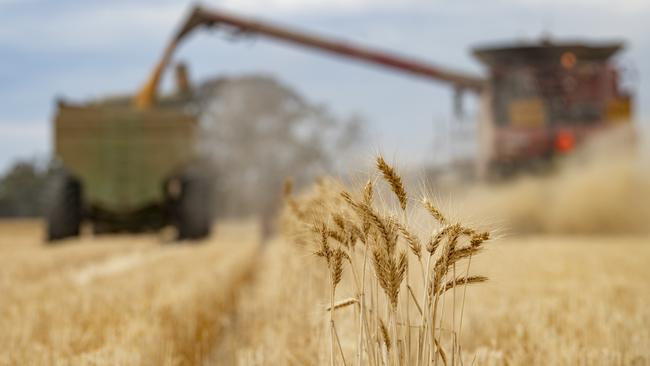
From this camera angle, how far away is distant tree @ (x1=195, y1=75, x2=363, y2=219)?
75.3 feet

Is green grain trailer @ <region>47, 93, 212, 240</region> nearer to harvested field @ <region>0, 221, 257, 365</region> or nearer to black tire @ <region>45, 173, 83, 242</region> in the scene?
black tire @ <region>45, 173, 83, 242</region>

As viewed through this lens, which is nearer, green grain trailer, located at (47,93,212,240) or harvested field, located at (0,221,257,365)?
harvested field, located at (0,221,257,365)

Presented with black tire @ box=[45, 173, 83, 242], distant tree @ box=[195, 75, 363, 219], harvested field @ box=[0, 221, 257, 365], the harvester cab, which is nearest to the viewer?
harvested field @ box=[0, 221, 257, 365]

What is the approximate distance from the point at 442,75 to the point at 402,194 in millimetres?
13797

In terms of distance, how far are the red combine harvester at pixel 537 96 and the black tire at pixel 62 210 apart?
2810mm

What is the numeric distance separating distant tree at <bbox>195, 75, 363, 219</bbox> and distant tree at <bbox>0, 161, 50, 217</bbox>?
7115 mm

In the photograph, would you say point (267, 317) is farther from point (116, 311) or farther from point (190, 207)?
point (190, 207)

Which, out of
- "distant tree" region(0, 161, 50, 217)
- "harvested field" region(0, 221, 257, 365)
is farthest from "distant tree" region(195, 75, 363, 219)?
"harvested field" region(0, 221, 257, 365)

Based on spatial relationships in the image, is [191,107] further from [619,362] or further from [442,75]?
[619,362]

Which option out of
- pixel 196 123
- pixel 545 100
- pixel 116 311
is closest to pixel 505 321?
pixel 116 311

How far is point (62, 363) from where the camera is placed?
2320 mm

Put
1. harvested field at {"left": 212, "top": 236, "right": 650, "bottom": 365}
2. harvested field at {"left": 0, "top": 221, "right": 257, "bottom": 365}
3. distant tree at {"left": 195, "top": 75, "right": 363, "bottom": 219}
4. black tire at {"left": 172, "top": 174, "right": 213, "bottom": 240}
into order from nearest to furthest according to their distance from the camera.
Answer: harvested field at {"left": 212, "top": 236, "right": 650, "bottom": 365}
harvested field at {"left": 0, "top": 221, "right": 257, "bottom": 365}
black tire at {"left": 172, "top": 174, "right": 213, "bottom": 240}
distant tree at {"left": 195, "top": 75, "right": 363, "bottom": 219}

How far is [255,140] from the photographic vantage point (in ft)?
80.6

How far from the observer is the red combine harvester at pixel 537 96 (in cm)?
1338
